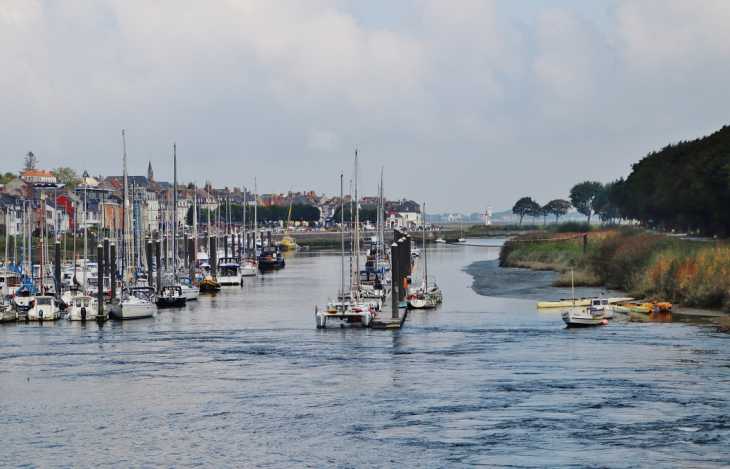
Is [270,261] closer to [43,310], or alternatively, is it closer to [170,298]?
[170,298]

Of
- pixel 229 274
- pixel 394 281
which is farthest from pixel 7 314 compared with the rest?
pixel 229 274

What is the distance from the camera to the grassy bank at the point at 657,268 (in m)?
71.5

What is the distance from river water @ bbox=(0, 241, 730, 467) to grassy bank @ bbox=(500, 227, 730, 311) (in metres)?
4.90

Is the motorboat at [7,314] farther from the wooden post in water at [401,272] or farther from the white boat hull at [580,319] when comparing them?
the white boat hull at [580,319]

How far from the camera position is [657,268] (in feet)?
264

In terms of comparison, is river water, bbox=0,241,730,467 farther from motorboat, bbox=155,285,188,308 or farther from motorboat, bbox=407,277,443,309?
motorboat, bbox=155,285,188,308

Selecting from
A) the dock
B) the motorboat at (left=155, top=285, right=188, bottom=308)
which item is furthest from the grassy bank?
the motorboat at (left=155, top=285, right=188, bottom=308)

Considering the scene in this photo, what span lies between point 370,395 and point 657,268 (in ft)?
148

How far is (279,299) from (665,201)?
63991 mm

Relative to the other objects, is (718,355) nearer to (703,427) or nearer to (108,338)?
(703,427)

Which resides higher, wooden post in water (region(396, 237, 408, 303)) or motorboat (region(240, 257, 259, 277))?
wooden post in water (region(396, 237, 408, 303))

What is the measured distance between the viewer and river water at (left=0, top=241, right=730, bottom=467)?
112ft

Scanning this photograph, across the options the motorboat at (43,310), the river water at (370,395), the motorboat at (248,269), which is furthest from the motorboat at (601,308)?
the motorboat at (248,269)

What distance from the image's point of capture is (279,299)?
94125 mm
